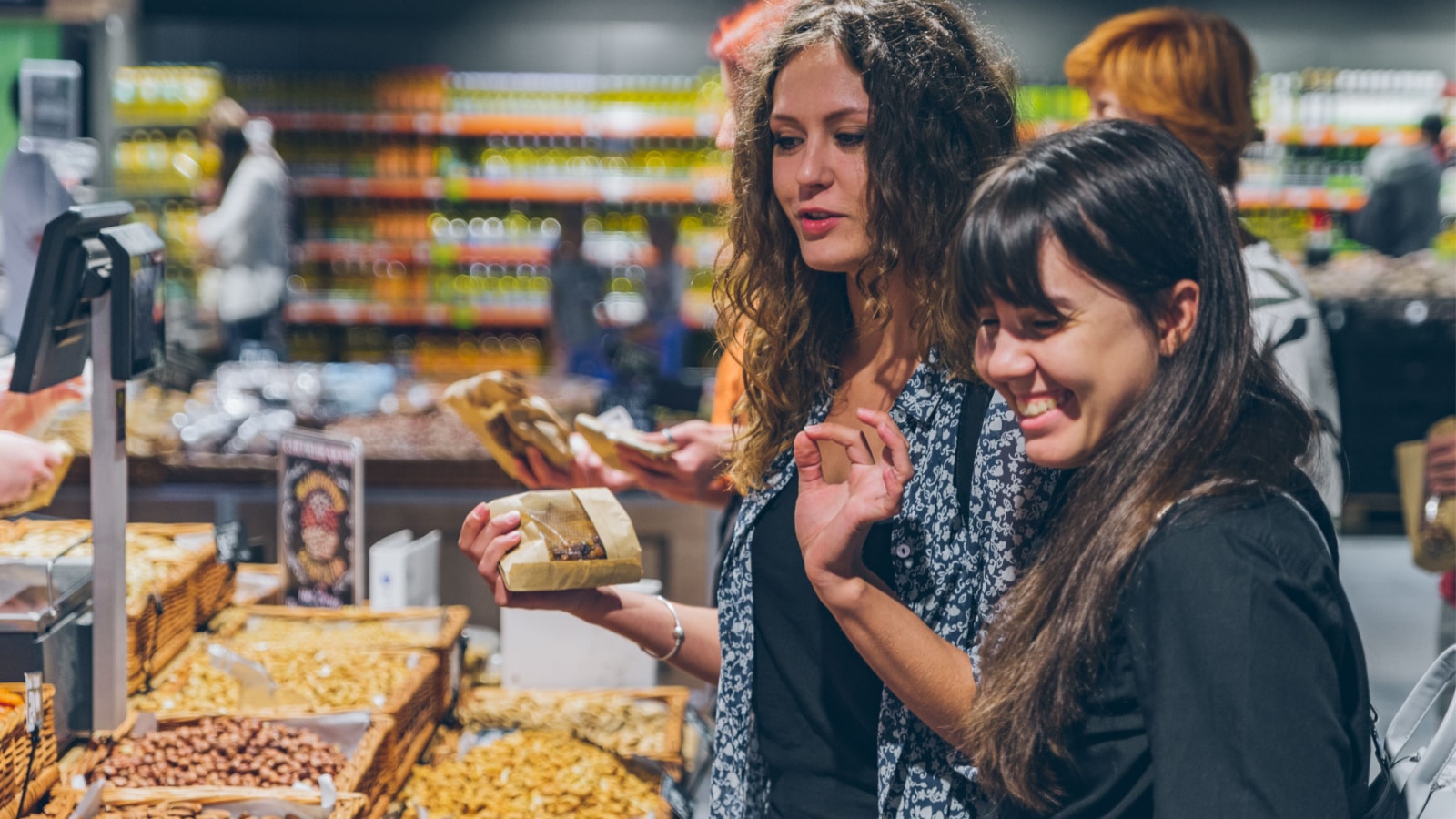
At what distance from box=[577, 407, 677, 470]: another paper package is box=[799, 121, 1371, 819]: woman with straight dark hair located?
42.3 inches

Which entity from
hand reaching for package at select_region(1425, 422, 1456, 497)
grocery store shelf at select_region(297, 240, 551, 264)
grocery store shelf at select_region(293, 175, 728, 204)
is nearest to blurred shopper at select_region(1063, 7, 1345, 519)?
hand reaching for package at select_region(1425, 422, 1456, 497)

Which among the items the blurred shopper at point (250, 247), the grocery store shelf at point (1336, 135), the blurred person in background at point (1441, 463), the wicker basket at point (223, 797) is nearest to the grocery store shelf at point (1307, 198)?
the grocery store shelf at point (1336, 135)

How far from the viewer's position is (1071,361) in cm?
109

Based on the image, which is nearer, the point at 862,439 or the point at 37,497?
the point at 862,439

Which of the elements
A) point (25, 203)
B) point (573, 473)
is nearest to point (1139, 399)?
point (573, 473)

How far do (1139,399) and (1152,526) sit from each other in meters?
0.12

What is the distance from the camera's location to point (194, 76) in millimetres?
8008

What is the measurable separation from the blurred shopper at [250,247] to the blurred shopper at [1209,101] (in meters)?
5.49

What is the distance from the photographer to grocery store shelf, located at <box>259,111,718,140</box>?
26.4 ft

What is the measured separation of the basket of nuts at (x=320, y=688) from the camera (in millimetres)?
2098

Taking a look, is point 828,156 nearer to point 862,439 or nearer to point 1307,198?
point 862,439

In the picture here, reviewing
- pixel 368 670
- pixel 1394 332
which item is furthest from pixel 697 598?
pixel 1394 332

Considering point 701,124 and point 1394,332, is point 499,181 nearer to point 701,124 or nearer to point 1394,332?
point 701,124

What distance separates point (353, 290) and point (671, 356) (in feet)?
9.61
